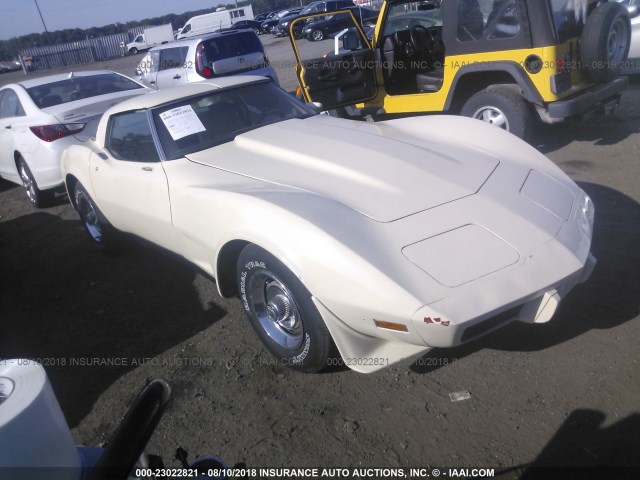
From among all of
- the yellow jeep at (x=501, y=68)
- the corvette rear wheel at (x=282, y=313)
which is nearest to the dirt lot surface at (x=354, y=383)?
the corvette rear wheel at (x=282, y=313)

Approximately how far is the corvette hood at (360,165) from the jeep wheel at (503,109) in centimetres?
246

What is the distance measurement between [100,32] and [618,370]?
77546mm

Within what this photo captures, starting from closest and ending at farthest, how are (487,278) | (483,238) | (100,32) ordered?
(487,278), (483,238), (100,32)

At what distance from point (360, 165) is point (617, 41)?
14.6 ft

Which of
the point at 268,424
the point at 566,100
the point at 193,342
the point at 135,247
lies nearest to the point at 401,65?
the point at 566,100

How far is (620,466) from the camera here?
213 centimetres

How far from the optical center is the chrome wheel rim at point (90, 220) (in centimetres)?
491

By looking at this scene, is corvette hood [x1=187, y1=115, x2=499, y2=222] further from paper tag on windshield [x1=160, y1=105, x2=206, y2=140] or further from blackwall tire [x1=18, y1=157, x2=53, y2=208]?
blackwall tire [x1=18, y1=157, x2=53, y2=208]

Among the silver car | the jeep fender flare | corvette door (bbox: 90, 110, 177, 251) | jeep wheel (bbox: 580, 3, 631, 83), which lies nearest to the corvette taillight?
corvette door (bbox: 90, 110, 177, 251)

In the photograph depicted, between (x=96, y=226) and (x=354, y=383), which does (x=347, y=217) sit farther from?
(x=96, y=226)

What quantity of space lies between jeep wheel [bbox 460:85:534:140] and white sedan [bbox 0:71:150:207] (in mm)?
3994

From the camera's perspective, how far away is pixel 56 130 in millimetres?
5961

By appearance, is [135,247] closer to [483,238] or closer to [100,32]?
[483,238]

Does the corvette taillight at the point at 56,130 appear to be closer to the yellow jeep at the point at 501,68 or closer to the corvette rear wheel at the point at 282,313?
the yellow jeep at the point at 501,68
